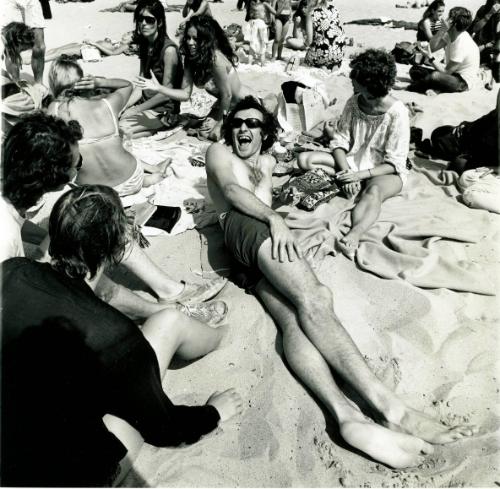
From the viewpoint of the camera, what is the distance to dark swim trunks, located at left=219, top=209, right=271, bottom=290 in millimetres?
3045

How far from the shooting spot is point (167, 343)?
96.2 inches

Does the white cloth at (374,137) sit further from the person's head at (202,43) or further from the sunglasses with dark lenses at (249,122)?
the person's head at (202,43)

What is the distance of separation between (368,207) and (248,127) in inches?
44.3

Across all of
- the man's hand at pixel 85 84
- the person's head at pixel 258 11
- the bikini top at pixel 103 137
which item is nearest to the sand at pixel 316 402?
the bikini top at pixel 103 137

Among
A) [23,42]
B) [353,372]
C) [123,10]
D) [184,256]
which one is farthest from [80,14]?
[353,372]

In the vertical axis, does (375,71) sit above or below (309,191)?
above

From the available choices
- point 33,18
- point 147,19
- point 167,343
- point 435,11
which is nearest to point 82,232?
point 167,343

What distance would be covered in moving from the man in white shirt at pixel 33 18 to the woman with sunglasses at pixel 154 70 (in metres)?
2.06

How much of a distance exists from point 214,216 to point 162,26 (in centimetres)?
256

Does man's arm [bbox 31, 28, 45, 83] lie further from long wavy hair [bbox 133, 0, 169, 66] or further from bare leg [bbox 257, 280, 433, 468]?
bare leg [bbox 257, 280, 433, 468]

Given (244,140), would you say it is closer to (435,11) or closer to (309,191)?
(309,191)

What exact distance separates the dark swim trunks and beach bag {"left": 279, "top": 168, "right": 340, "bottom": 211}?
85cm

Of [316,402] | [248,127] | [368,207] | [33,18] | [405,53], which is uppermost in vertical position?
[33,18]

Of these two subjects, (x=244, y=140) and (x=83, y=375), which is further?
(x=244, y=140)
